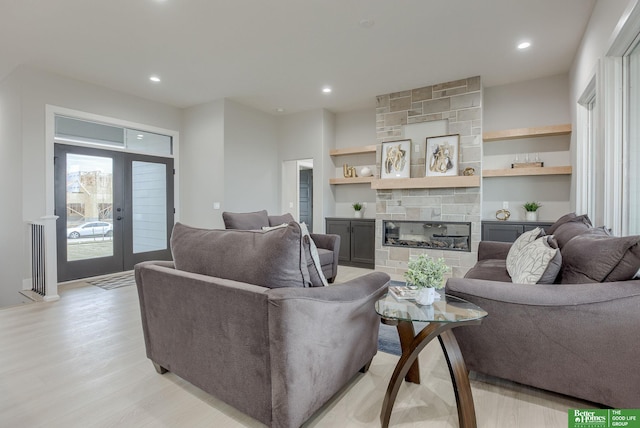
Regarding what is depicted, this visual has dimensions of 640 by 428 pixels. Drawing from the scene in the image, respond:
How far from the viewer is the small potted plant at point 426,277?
1.71 metres

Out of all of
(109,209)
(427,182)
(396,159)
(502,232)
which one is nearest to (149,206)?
(109,209)

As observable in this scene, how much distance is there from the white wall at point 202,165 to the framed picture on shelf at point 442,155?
327 cm

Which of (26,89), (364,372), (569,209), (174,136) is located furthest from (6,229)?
(569,209)

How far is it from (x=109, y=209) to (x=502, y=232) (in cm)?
582

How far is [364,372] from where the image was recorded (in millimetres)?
2104

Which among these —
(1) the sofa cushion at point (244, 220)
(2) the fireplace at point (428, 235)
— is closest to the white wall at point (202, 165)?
(1) the sofa cushion at point (244, 220)

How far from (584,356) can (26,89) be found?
5988 millimetres

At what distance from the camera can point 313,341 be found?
147 centimetres

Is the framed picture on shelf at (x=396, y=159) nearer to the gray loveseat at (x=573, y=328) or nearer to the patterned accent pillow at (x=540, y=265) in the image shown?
the patterned accent pillow at (x=540, y=265)

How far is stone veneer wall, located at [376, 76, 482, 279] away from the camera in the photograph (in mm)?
4516

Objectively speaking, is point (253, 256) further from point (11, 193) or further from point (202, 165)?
point (11, 193)

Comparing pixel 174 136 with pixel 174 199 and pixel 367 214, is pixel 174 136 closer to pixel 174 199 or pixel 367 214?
pixel 174 199

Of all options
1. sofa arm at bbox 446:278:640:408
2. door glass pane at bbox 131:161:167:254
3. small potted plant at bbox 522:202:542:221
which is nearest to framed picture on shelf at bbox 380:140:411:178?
small potted plant at bbox 522:202:542:221

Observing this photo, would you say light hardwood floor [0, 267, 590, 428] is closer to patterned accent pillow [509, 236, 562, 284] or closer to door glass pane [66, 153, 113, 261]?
patterned accent pillow [509, 236, 562, 284]
